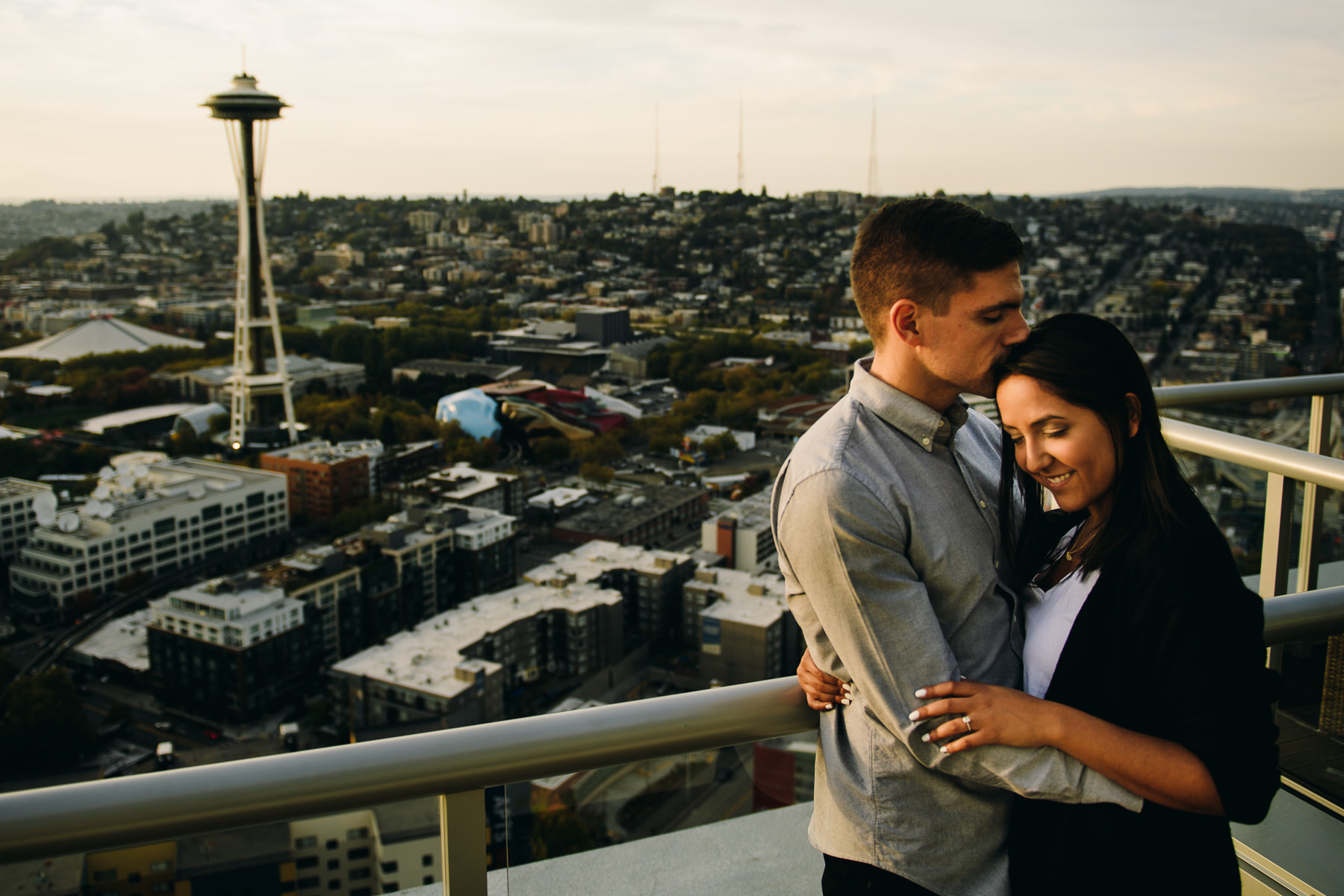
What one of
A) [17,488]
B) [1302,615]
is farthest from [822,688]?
[17,488]

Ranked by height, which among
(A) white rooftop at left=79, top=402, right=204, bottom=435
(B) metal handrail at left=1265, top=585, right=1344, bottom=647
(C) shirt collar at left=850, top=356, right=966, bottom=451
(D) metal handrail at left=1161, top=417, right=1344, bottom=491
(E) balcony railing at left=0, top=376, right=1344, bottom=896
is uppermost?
(C) shirt collar at left=850, top=356, right=966, bottom=451

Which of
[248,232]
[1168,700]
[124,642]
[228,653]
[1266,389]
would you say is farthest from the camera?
[248,232]

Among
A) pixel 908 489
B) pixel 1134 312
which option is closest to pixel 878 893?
pixel 908 489

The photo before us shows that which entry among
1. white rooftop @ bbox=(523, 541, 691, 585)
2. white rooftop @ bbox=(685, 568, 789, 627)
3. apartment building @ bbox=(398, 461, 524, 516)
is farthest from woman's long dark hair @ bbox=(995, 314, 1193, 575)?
apartment building @ bbox=(398, 461, 524, 516)

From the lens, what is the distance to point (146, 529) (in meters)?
9.30

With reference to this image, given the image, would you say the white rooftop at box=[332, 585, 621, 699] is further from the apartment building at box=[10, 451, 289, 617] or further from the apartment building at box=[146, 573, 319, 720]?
the apartment building at box=[10, 451, 289, 617]

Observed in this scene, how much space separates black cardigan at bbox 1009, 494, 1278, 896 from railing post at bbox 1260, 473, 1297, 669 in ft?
1.50

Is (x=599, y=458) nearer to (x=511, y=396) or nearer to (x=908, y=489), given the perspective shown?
(x=511, y=396)

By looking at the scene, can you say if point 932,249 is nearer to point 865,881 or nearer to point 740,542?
point 865,881

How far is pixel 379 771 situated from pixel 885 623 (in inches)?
10.3

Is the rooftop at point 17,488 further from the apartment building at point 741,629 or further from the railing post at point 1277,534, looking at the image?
the railing post at point 1277,534

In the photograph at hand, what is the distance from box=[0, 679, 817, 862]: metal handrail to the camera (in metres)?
0.48

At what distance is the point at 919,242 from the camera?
1.92 feet

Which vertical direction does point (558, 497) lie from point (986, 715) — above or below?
below
